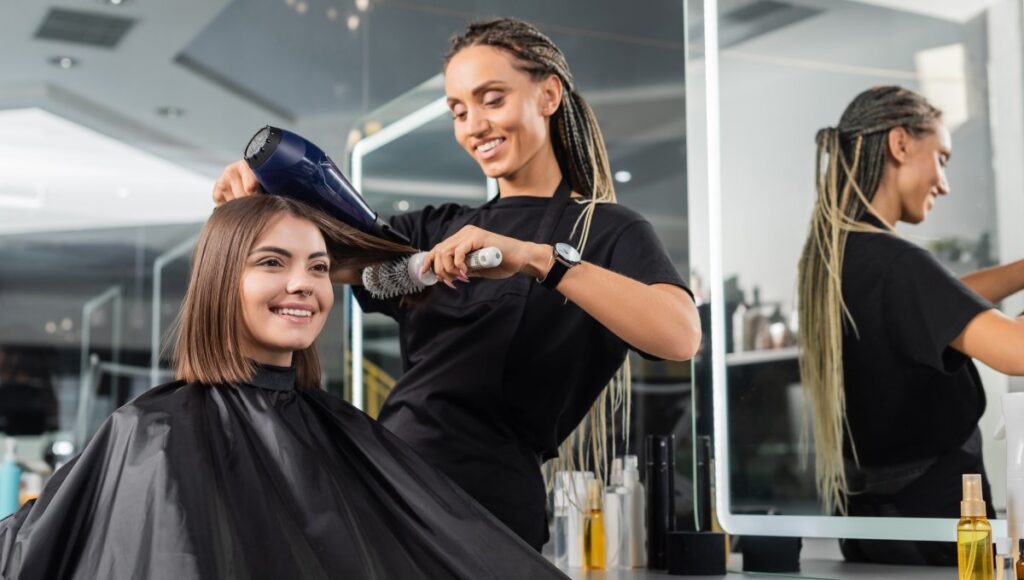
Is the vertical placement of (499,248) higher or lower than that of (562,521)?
higher

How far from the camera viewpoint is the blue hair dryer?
2004 mm

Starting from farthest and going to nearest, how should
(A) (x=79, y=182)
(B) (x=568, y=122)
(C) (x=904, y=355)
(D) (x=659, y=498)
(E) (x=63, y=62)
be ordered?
1. (A) (x=79, y=182)
2. (E) (x=63, y=62)
3. (D) (x=659, y=498)
4. (B) (x=568, y=122)
5. (C) (x=904, y=355)

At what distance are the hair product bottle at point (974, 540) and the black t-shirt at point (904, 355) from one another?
0.18 metres

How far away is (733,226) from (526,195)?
0.49m

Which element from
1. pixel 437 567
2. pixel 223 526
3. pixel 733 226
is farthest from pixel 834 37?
pixel 223 526

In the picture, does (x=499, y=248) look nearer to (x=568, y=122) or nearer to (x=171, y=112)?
(x=568, y=122)

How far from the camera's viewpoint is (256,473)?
180 cm

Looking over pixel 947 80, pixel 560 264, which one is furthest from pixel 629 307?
pixel 947 80

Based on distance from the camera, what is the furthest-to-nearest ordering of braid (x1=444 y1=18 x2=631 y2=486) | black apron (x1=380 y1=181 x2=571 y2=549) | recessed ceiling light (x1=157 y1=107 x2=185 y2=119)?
1. recessed ceiling light (x1=157 y1=107 x2=185 y2=119)
2. braid (x1=444 y1=18 x2=631 y2=486)
3. black apron (x1=380 y1=181 x2=571 y2=549)

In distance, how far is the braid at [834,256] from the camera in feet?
7.02

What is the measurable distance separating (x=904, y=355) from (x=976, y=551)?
16.0 inches

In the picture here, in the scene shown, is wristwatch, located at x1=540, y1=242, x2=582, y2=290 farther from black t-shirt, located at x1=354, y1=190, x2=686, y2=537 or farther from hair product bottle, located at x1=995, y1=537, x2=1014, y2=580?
hair product bottle, located at x1=995, y1=537, x2=1014, y2=580

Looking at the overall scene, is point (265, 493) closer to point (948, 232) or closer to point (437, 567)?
point (437, 567)

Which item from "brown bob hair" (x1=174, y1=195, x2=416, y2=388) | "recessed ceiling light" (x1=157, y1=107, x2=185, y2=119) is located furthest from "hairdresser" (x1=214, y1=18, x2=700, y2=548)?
"recessed ceiling light" (x1=157, y1=107, x2=185, y2=119)
